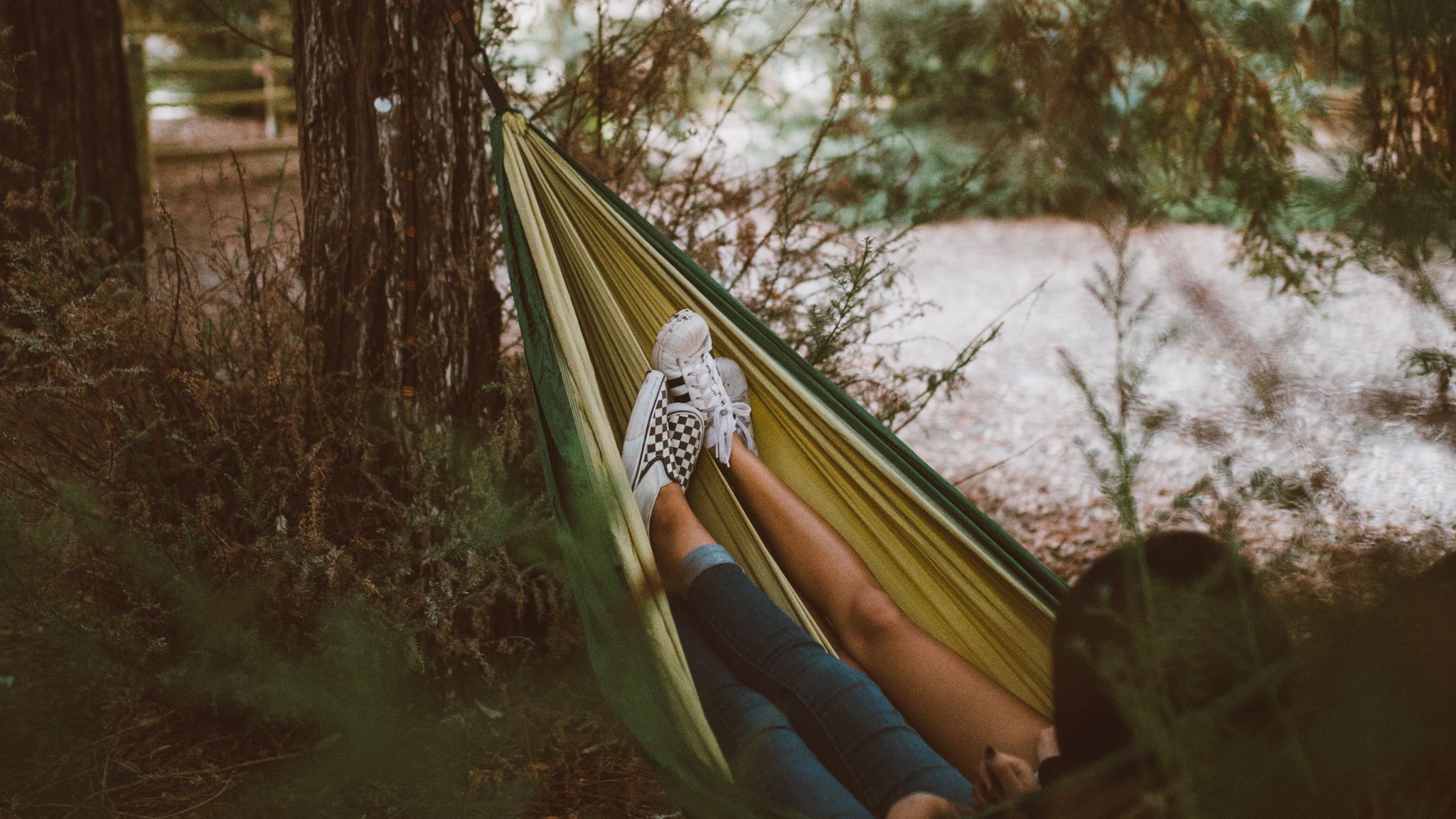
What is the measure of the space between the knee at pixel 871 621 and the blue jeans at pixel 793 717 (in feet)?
0.42

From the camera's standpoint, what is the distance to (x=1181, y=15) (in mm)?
2268

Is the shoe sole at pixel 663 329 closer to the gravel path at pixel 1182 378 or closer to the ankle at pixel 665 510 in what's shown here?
the ankle at pixel 665 510

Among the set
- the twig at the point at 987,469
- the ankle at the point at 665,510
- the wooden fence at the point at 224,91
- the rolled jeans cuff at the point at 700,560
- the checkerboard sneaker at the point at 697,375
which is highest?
the wooden fence at the point at 224,91

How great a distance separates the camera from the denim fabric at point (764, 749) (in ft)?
3.77

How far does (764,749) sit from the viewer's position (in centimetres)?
123

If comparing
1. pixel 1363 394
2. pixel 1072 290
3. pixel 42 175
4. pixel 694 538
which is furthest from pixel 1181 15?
pixel 1072 290

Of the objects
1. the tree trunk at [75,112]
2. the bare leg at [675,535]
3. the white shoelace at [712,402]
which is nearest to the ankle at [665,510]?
the bare leg at [675,535]

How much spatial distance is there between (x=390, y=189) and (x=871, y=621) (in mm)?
1212

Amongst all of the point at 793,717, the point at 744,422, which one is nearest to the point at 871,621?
the point at 793,717

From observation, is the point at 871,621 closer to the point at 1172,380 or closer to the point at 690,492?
the point at 690,492

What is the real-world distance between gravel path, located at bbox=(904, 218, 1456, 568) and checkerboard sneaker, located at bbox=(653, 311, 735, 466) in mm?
735

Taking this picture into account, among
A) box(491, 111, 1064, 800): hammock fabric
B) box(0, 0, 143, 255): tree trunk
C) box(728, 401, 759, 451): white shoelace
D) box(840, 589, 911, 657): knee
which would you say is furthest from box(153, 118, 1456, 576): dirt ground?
box(728, 401, 759, 451): white shoelace

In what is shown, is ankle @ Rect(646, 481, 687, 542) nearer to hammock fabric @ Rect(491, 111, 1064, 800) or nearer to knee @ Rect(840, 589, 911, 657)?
hammock fabric @ Rect(491, 111, 1064, 800)

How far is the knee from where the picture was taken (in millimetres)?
1485
